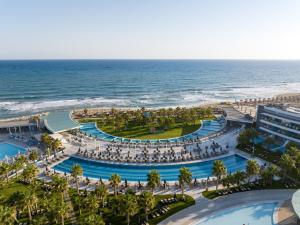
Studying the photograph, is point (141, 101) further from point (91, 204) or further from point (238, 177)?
point (91, 204)

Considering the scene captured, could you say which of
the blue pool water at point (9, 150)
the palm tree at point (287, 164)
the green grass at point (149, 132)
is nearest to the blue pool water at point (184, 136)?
the green grass at point (149, 132)

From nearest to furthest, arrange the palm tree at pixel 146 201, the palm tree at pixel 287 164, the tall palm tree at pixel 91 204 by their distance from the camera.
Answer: the tall palm tree at pixel 91 204, the palm tree at pixel 146 201, the palm tree at pixel 287 164

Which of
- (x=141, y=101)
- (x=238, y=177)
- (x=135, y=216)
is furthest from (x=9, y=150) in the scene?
(x=141, y=101)

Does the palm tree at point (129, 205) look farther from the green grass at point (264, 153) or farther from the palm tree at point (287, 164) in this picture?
the green grass at point (264, 153)

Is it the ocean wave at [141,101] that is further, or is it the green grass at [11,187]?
the ocean wave at [141,101]

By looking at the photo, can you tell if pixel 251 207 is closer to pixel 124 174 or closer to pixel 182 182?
pixel 182 182

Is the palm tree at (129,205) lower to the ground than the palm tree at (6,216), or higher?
lower

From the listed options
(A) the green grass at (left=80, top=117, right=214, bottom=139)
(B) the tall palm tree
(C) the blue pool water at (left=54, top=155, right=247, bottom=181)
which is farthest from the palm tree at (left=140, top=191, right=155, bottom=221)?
(A) the green grass at (left=80, top=117, right=214, bottom=139)

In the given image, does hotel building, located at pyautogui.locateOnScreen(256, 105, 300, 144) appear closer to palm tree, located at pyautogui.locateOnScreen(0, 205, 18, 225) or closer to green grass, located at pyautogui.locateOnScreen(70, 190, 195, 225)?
green grass, located at pyautogui.locateOnScreen(70, 190, 195, 225)
